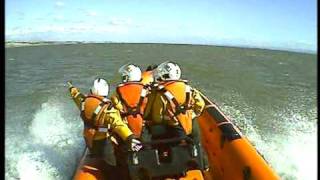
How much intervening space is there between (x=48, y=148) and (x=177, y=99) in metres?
2.68

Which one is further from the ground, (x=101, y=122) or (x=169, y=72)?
(x=169, y=72)

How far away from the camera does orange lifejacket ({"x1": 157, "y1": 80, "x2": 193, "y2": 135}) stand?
305cm

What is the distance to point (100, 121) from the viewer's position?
3113 mm

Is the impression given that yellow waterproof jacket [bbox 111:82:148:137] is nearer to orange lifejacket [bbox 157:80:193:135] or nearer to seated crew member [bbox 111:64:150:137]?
seated crew member [bbox 111:64:150:137]

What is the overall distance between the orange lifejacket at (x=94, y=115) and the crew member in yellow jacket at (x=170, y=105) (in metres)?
0.29

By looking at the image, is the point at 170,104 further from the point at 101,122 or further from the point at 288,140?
the point at 288,140

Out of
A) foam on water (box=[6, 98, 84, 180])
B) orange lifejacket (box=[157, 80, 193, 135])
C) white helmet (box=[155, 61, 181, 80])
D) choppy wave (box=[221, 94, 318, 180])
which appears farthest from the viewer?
choppy wave (box=[221, 94, 318, 180])

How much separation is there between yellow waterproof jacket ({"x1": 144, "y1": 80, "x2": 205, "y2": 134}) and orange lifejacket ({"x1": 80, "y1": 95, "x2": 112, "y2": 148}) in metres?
0.29

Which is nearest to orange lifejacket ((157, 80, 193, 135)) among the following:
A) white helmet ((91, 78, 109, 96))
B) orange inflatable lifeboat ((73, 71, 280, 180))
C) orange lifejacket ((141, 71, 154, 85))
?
orange inflatable lifeboat ((73, 71, 280, 180))

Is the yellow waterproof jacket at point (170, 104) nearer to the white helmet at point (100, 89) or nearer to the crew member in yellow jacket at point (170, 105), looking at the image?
the crew member in yellow jacket at point (170, 105)

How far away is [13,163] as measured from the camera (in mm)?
4797

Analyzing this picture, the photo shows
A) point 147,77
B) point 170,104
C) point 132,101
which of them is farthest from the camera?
point 147,77

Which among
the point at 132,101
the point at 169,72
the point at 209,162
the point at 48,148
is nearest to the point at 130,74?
the point at 132,101
